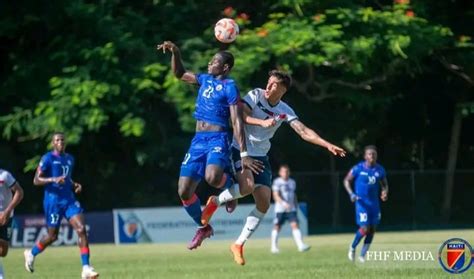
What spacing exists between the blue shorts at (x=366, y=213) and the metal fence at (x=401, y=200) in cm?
1579

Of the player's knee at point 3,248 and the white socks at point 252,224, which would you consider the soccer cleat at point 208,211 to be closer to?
the white socks at point 252,224

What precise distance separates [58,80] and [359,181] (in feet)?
34.9

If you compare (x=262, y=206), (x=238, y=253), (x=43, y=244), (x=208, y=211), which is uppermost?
(x=208, y=211)

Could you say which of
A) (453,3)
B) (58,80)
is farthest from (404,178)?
(58,80)

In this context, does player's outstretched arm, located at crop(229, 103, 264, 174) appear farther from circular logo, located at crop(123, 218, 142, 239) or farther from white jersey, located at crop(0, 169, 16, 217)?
circular logo, located at crop(123, 218, 142, 239)

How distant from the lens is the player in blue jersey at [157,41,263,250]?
14.3 meters

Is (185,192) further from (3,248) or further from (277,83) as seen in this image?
(3,248)

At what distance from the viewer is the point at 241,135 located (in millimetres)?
14164

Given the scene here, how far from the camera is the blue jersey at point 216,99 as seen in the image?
14.3 meters

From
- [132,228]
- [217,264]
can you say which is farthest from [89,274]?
[132,228]

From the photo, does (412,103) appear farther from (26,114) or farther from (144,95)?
(26,114)

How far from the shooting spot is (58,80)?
1204 inches

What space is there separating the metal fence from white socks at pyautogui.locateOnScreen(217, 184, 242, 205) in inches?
954

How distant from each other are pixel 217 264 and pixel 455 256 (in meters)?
7.39
